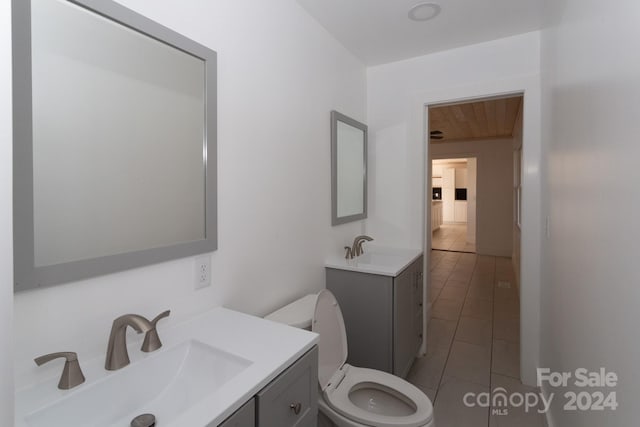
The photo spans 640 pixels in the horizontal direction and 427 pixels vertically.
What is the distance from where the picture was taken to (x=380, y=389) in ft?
5.34

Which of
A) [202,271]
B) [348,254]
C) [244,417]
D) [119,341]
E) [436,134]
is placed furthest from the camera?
[436,134]

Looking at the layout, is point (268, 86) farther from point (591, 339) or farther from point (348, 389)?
point (591, 339)

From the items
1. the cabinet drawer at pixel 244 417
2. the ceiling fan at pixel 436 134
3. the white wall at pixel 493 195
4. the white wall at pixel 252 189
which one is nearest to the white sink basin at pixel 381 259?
the white wall at pixel 252 189

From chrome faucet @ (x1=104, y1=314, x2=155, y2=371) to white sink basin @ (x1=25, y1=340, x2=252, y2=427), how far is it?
0.03m

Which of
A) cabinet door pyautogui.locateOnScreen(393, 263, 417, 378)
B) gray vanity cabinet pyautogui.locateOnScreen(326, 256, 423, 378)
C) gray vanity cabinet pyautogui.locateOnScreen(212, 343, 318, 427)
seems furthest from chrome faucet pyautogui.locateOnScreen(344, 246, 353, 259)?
gray vanity cabinet pyautogui.locateOnScreen(212, 343, 318, 427)

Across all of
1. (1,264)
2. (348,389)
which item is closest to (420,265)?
(348,389)

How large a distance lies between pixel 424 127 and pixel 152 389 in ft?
8.14

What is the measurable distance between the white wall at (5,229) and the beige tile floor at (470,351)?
→ 2.03 m

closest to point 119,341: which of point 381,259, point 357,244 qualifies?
point 357,244

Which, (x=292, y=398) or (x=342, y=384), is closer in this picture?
(x=292, y=398)

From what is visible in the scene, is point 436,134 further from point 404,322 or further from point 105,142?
point 105,142

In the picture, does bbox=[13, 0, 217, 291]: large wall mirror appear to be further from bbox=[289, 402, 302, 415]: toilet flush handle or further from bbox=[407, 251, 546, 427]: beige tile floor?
bbox=[407, 251, 546, 427]: beige tile floor

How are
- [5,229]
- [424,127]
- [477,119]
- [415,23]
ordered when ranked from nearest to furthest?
[5,229]
[415,23]
[424,127]
[477,119]

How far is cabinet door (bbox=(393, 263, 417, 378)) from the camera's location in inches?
79.0
